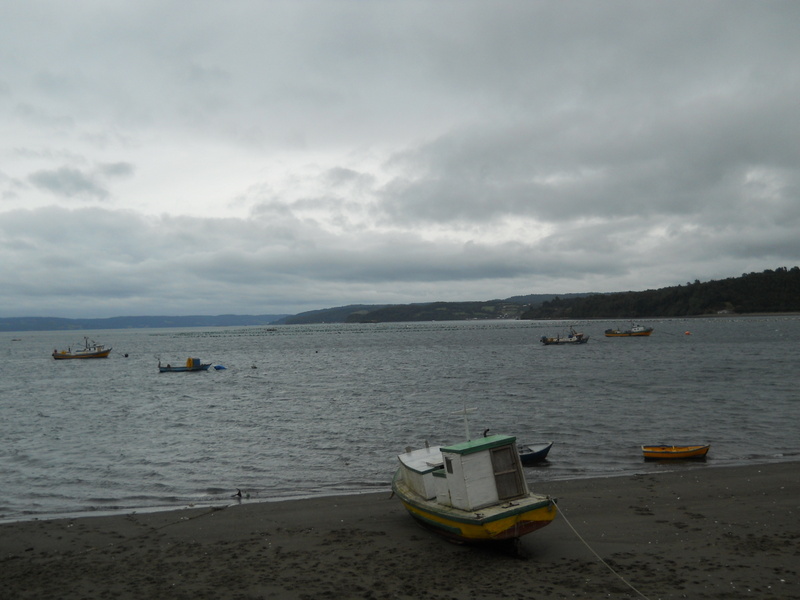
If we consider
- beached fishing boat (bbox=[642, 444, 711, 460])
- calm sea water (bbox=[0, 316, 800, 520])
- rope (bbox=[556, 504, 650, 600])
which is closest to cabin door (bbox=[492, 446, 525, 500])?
calm sea water (bbox=[0, 316, 800, 520])

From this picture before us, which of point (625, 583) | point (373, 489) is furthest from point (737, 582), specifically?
point (373, 489)

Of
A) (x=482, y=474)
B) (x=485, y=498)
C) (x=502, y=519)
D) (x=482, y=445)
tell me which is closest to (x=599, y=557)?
(x=502, y=519)

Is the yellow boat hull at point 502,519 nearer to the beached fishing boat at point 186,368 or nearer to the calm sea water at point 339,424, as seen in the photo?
the calm sea water at point 339,424

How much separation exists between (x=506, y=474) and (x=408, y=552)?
3.23 meters

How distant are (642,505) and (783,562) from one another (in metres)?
5.20

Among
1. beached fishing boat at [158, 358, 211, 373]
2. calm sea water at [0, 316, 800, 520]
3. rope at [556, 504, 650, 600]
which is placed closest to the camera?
rope at [556, 504, 650, 600]

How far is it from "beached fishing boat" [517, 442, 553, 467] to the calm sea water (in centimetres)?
52

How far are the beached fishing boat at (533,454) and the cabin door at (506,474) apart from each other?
10.4 m

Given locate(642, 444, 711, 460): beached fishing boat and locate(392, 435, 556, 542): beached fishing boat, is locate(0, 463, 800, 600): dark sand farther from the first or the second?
locate(642, 444, 711, 460): beached fishing boat

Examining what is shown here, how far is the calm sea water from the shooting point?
24781 millimetres

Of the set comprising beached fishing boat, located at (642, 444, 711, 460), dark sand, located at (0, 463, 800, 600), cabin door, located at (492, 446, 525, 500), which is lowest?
beached fishing boat, located at (642, 444, 711, 460)

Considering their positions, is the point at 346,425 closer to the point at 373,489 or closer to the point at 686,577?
the point at 373,489

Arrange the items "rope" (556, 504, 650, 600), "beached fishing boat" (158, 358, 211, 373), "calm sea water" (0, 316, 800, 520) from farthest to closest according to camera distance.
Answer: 1. "beached fishing boat" (158, 358, 211, 373)
2. "calm sea water" (0, 316, 800, 520)
3. "rope" (556, 504, 650, 600)

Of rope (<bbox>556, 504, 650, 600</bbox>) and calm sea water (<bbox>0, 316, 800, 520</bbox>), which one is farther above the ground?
rope (<bbox>556, 504, 650, 600</bbox>)
